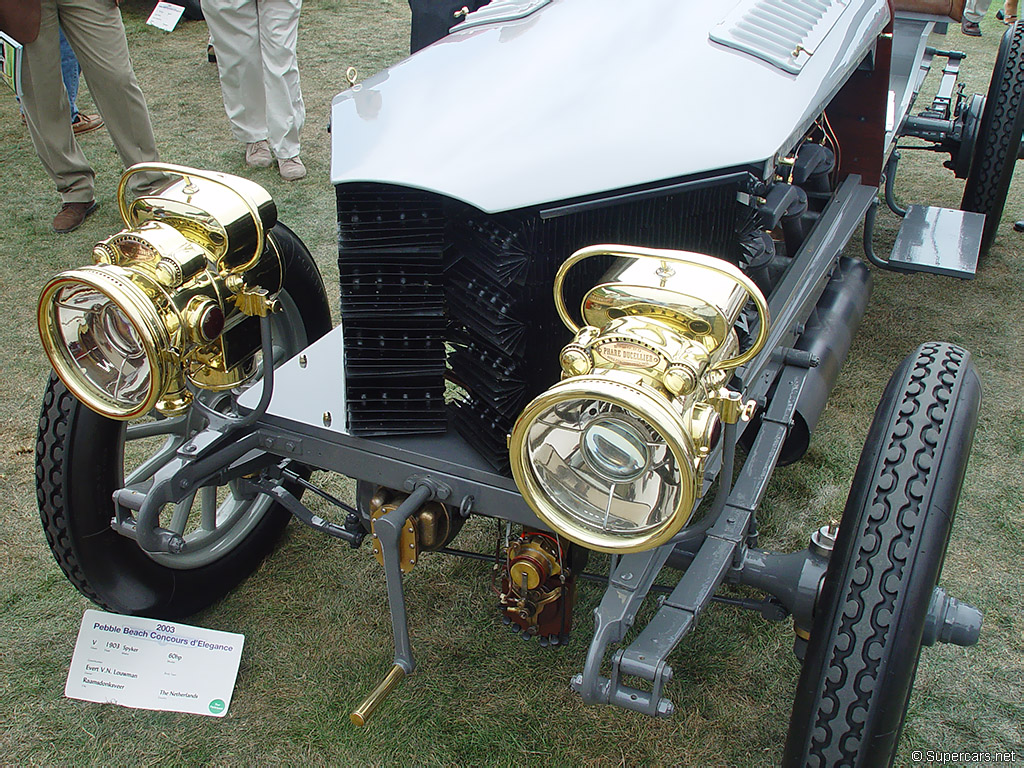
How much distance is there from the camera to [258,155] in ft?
16.3

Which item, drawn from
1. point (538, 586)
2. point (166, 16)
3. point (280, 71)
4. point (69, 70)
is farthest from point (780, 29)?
point (166, 16)

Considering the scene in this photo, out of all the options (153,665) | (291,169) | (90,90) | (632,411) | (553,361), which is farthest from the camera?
(291,169)

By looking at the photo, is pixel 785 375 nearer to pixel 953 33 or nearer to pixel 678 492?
pixel 678 492

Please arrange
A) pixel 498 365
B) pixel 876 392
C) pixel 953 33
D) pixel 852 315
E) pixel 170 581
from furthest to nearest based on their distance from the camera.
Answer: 1. pixel 953 33
2. pixel 876 392
3. pixel 852 315
4. pixel 170 581
5. pixel 498 365

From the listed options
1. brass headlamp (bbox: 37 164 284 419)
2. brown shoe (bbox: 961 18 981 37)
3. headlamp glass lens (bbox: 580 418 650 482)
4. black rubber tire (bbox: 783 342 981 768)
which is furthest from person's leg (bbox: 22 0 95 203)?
brown shoe (bbox: 961 18 981 37)

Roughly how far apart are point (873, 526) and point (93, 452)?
1.59 meters

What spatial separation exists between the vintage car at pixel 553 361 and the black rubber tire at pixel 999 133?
5.73 feet

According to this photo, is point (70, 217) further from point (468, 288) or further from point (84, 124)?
point (468, 288)

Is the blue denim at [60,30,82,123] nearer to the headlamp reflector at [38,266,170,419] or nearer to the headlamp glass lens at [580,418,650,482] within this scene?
the headlamp reflector at [38,266,170,419]

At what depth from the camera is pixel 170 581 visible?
2148 millimetres

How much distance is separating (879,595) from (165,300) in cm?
127

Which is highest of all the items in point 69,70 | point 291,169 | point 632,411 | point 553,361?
point 632,411

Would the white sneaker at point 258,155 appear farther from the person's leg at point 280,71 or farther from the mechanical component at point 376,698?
the mechanical component at point 376,698

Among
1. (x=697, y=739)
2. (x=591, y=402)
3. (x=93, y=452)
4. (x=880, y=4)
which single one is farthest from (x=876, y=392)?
(x=93, y=452)
